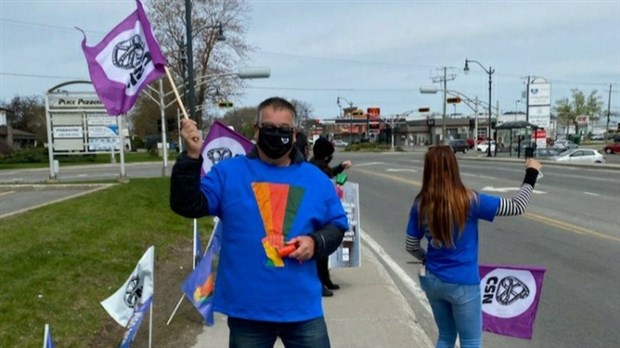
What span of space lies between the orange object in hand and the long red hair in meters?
1.31

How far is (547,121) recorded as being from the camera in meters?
50.0

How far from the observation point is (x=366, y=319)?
215 inches

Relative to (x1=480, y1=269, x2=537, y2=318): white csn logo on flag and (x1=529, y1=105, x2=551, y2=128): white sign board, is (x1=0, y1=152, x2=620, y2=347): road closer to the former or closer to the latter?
(x1=480, y1=269, x2=537, y2=318): white csn logo on flag

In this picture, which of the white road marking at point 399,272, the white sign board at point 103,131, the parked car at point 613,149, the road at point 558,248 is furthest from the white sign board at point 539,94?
the white road marking at point 399,272

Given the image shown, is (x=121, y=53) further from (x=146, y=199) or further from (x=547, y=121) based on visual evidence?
(x=547, y=121)

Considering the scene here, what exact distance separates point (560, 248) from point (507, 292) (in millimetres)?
5622

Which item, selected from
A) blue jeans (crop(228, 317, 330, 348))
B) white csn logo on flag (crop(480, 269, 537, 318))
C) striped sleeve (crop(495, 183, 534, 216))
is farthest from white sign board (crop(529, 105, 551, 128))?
blue jeans (crop(228, 317, 330, 348))

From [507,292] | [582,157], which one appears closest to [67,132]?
[507,292]

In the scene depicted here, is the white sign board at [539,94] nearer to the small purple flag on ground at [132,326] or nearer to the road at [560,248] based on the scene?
the road at [560,248]

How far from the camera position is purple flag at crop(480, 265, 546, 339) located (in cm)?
414

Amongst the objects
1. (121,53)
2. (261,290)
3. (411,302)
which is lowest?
(411,302)

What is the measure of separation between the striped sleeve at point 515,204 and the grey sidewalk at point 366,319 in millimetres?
1619

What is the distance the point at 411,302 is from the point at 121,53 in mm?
4121

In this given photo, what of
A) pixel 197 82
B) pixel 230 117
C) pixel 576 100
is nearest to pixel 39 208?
pixel 197 82
